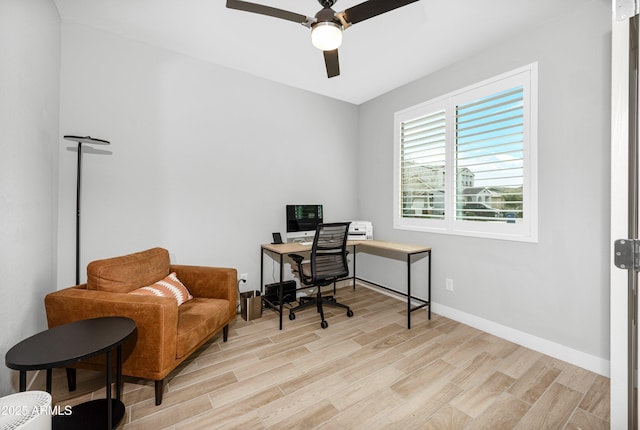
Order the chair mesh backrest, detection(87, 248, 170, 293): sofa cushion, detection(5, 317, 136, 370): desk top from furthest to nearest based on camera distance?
the chair mesh backrest → detection(87, 248, 170, 293): sofa cushion → detection(5, 317, 136, 370): desk top

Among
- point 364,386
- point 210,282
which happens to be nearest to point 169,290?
point 210,282

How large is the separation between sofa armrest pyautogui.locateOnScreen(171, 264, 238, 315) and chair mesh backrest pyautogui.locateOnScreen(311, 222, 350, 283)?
2.73 feet

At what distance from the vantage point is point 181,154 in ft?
9.48

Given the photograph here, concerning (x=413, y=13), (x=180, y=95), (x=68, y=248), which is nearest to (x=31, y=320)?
(x=68, y=248)

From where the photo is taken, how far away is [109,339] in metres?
1.38

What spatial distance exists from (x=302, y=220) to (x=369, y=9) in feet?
7.71

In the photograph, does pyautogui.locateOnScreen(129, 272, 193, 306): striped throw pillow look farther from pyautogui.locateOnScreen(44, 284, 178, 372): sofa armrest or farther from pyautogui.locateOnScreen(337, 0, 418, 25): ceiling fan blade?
pyautogui.locateOnScreen(337, 0, 418, 25): ceiling fan blade

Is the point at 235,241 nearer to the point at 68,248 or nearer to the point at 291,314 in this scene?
the point at 291,314

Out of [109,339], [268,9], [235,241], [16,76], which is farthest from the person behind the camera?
[235,241]

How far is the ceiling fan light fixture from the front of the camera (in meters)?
1.67

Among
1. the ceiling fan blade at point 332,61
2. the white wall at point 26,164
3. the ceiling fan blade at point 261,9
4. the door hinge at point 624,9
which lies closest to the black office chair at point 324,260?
the ceiling fan blade at point 332,61

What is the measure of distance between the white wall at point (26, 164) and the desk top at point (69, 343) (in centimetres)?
31

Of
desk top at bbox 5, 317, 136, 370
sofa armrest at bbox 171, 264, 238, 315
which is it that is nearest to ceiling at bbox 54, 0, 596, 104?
sofa armrest at bbox 171, 264, 238, 315

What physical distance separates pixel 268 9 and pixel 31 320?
249cm
